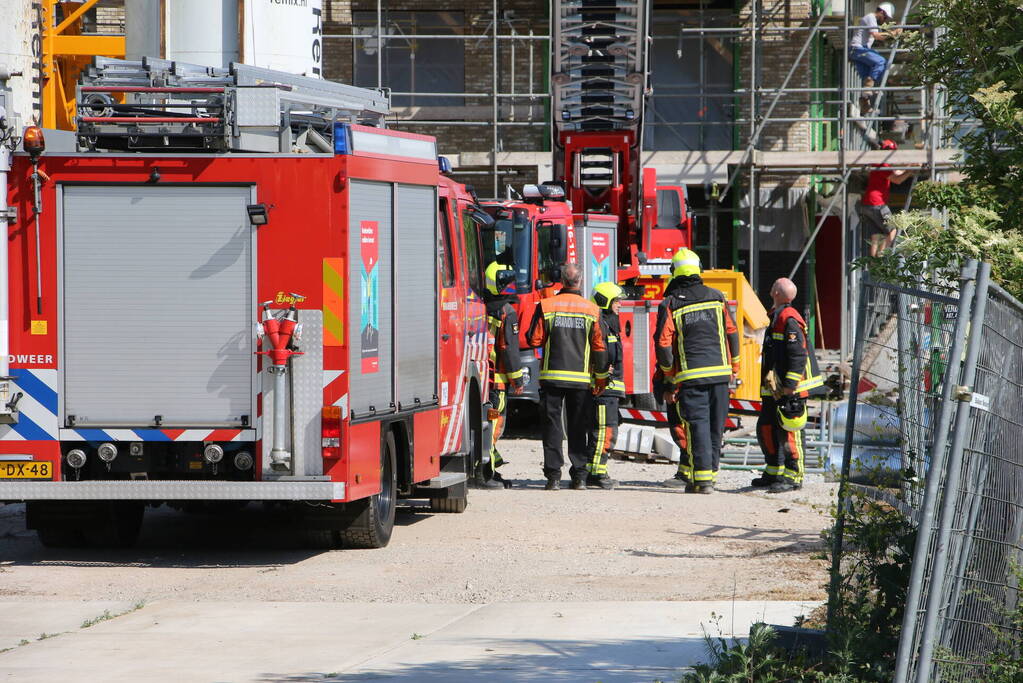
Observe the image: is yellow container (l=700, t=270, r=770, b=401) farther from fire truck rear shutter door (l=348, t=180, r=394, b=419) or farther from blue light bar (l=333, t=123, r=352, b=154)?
blue light bar (l=333, t=123, r=352, b=154)

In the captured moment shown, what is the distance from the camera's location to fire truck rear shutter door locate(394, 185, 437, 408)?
9.79 metres

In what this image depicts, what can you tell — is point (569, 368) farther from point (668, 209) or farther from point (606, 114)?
point (668, 209)

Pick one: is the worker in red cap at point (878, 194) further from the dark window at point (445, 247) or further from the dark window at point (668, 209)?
the dark window at point (445, 247)

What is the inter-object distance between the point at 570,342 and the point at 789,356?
→ 1.84 metres

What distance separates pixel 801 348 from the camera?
41.8 feet

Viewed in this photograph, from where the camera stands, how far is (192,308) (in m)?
9.08

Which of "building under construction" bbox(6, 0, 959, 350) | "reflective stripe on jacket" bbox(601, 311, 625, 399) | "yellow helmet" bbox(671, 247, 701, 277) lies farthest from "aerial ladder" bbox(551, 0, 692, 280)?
"yellow helmet" bbox(671, 247, 701, 277)

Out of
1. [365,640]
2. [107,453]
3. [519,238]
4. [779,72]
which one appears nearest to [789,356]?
[519,238]

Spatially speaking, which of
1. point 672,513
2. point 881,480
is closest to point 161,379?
point 672,513

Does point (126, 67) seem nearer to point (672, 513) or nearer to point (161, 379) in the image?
point (161, 379)

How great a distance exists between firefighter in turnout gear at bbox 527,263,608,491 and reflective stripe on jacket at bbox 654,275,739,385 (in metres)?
0.56

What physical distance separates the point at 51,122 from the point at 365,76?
10741mm

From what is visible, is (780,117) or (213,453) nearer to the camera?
(213,453)

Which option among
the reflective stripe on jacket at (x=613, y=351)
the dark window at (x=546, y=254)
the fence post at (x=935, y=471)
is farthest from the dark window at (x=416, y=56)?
the fence post at (x=935, y=471)
